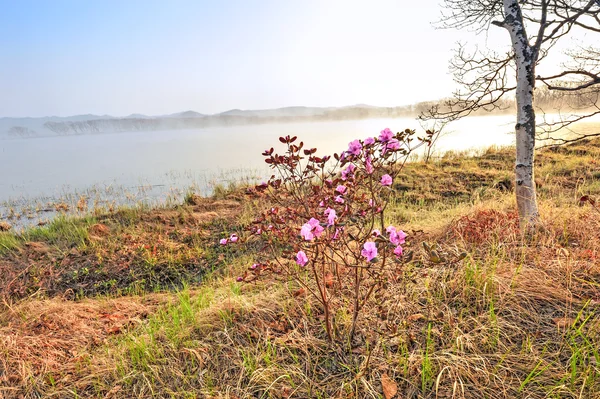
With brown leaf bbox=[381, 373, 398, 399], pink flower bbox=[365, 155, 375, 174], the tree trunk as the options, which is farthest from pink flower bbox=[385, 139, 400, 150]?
the tree trunk

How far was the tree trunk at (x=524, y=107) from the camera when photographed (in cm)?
329

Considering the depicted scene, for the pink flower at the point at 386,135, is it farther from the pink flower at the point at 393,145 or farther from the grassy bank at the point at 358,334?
the grassy bank at the point at 358,334

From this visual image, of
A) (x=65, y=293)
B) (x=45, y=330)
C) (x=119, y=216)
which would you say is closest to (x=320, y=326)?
(x=45, y=330)

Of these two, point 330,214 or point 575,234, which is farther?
point 575,234

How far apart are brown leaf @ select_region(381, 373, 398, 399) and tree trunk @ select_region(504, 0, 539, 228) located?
2.62 m

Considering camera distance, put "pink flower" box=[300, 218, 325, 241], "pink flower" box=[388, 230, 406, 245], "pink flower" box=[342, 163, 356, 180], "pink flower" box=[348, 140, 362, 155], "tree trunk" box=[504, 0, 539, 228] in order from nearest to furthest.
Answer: "pink flower" box=[300, 218, 325, 241] → "pink flower" box=[388, 230, 406, 245] → "pink flower" box=[348, 140, 362, 155] → "pink flower" box=[342, 163, 356, 180] → "tree trunk" box=[504, 0, 539, 228]

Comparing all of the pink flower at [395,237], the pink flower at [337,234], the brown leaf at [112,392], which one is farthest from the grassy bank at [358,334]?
the pink flower at [337,234]

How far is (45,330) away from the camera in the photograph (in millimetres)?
2680

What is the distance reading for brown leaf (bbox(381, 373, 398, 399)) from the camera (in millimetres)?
1526

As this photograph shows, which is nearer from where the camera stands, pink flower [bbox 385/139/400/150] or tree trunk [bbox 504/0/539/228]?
pink flower [bbox 385/139/400/150]

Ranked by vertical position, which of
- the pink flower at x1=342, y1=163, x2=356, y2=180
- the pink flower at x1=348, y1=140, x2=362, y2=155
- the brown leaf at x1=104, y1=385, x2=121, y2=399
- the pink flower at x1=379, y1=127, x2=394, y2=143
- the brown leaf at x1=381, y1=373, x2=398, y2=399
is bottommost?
the brown leaf at x1=104, y1=385, x2=121, y2=399

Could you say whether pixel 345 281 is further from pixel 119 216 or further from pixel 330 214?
pixel 119 216

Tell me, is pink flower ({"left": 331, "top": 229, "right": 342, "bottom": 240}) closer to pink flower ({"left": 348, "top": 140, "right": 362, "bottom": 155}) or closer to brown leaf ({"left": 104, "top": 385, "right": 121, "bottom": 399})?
pink flower ({"left": 348, "top": 140, "right": 362, "bottom": 155})

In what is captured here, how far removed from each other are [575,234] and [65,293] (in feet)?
18.8
